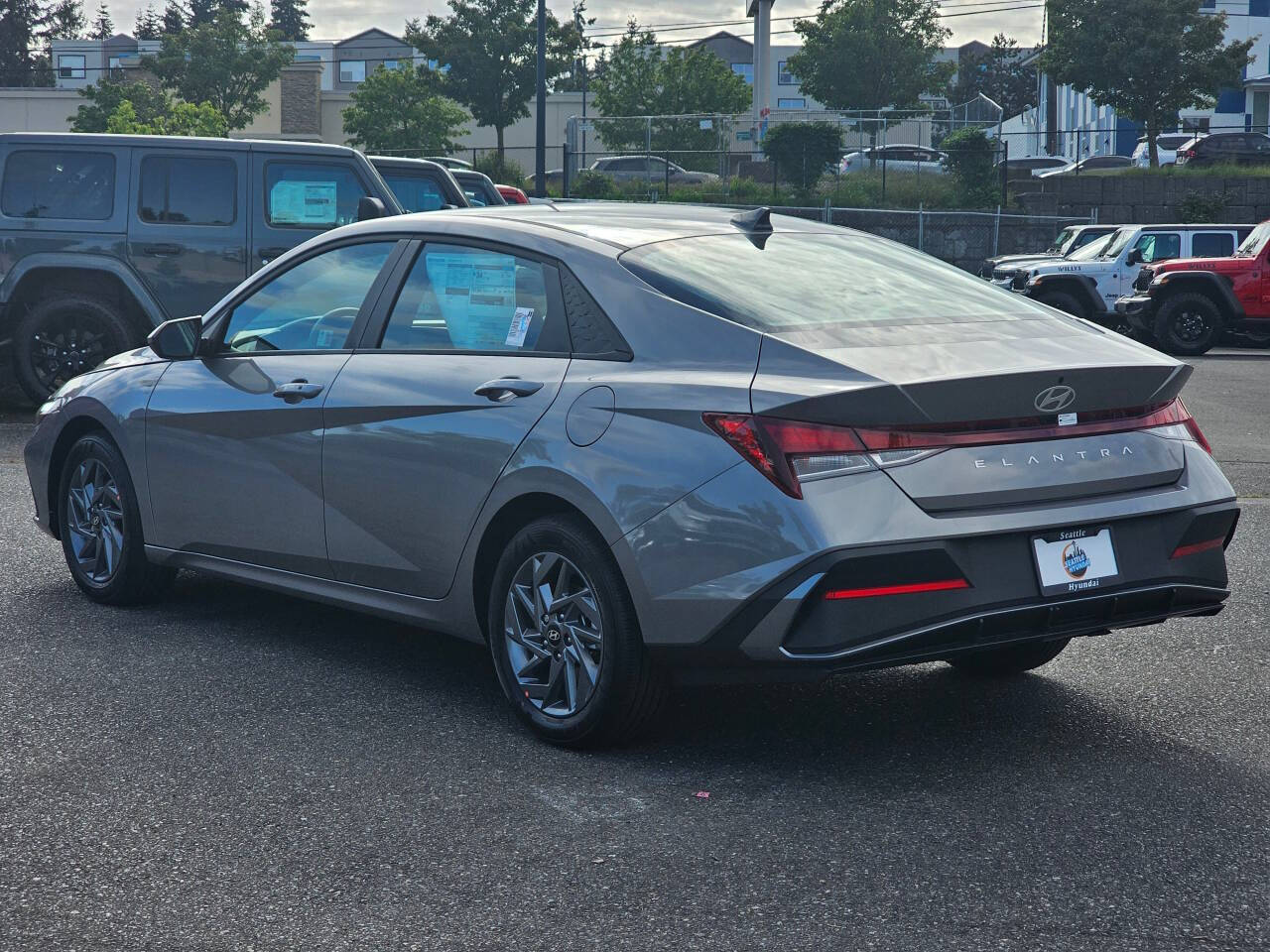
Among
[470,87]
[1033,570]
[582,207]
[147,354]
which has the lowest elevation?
[1033,570]

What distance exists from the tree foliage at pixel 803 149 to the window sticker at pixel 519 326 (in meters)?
34.2

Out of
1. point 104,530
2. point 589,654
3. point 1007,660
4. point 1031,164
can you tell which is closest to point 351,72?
point 1031,164

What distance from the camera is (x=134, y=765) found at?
14.1 feet

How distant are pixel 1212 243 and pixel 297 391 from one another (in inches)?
838

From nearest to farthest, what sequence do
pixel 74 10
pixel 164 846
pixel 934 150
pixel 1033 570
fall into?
pixel 164 846 → pixel 1033 570 → pixel 934 150 → pixel 74 10

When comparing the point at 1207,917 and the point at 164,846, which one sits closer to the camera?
the point at 1207,917

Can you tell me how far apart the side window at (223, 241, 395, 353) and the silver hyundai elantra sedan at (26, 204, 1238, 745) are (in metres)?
0.02

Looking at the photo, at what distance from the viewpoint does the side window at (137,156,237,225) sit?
1166 centimetres

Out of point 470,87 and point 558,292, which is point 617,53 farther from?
point 558,292

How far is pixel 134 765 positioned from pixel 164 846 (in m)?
0.66

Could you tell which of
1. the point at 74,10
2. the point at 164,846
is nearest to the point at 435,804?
the point at 164,846

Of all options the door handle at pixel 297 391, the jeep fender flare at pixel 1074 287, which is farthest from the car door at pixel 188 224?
the jeep fender flare at pixel 1074 287

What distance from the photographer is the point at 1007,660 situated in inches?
203

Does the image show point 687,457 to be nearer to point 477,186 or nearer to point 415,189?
point 415,189
